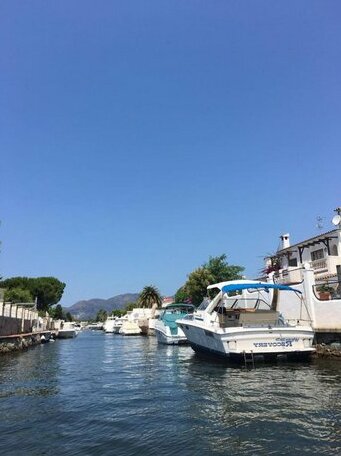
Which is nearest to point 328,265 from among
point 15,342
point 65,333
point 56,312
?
point 15,342

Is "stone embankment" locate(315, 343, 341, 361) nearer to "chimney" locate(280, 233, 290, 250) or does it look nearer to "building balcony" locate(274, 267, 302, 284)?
"building balcony" locate(274, 267, 302, 284)

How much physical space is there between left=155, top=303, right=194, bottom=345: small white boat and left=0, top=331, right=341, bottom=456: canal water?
18.7m

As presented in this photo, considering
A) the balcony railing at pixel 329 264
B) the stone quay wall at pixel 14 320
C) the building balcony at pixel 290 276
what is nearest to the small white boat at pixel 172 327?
the building balcony at pixel 290 276

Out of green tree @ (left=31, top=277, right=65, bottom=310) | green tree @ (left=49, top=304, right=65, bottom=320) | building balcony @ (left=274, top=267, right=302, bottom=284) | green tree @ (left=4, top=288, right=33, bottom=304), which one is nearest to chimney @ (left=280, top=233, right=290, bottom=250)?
building balcony @ (left=274, top=267, right=302, bottom=284)

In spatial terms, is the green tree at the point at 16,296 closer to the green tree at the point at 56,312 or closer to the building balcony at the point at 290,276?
the green tree at the point at 56,312

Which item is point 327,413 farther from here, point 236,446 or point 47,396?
point 47,396

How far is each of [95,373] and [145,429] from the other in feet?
36.5

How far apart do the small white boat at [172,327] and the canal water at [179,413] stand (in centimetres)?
1875

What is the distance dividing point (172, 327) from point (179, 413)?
26.7m

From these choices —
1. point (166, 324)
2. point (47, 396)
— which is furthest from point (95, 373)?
point (166, 324)

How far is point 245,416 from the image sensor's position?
10.3 m

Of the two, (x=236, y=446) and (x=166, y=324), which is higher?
(x=166, y=324)

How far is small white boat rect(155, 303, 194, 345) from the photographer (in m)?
37.2

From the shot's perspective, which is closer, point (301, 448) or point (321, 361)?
point (301, 448)
